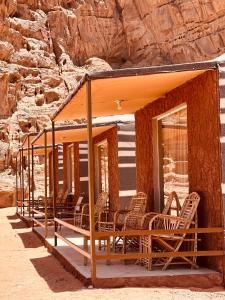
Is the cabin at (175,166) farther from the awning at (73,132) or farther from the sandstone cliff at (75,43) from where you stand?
the sandstone cliff at (75,43)

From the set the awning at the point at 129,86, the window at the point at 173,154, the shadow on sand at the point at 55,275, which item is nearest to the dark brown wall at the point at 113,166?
the awning at the point at 129,86

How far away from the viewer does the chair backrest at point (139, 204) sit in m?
8.76

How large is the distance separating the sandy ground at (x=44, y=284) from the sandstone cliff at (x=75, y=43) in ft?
58.1

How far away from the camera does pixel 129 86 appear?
734 cm

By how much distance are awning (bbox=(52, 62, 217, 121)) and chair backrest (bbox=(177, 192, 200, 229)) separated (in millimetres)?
1509

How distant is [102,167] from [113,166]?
1649 millimetres

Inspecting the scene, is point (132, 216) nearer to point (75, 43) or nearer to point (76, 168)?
point (76, 168)

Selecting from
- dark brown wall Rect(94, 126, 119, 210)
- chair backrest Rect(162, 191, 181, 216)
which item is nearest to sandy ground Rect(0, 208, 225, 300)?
chair backrest Rect(162, 191, 181, 216)

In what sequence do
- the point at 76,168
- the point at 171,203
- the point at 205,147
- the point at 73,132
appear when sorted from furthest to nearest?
the point at 76,168
the point at 73,132
the point at 171,203
the point at 205,147

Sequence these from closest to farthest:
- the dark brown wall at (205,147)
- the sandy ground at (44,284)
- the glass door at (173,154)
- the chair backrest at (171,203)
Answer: the sandy ground at (44,284) < the dark brown wall at (205,147) < the chair backrest at (171,203) < the glass door at (173,154)

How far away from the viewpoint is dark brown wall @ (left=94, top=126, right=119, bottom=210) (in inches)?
488

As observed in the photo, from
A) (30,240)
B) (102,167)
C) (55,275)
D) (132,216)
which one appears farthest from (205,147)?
(102,167)

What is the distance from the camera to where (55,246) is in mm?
10336

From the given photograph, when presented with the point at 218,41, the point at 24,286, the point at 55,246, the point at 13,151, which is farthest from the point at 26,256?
the point at 218,41
